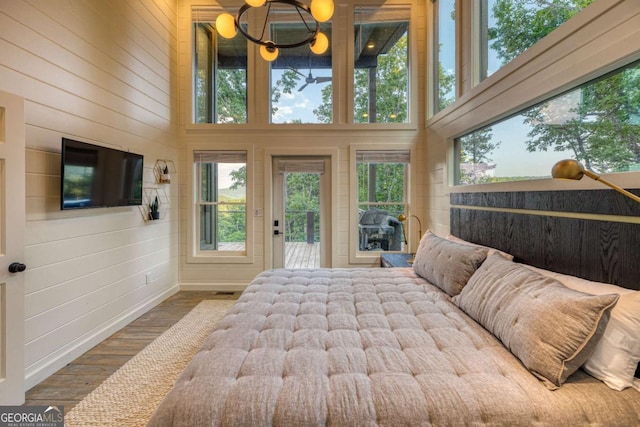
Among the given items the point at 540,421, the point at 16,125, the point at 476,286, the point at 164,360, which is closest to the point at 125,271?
the point at 164,360

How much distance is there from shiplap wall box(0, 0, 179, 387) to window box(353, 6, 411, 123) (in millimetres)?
2625

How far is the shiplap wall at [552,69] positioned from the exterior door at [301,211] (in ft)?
5.75

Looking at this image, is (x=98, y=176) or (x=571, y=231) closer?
(x=571, y=231)

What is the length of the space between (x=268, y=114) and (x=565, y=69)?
3339 mm

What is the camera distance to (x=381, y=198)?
4.31 meters

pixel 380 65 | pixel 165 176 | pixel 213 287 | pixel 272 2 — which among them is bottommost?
pixel 213 287

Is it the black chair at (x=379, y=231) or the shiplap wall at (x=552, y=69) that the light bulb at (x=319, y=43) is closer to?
the shiplap wall at (x=552, y=69)

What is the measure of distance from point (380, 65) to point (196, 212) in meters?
3.39

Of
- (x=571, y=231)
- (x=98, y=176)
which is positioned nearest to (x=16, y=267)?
(x=98, y=176)

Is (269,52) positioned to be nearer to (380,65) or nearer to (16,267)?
(380,65)

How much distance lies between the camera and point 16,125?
6.07ft

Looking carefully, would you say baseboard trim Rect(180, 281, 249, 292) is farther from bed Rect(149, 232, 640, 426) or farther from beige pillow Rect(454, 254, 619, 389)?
beige pillow Rect(454, 254, 619, 389)

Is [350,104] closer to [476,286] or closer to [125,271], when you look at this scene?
[476,286]

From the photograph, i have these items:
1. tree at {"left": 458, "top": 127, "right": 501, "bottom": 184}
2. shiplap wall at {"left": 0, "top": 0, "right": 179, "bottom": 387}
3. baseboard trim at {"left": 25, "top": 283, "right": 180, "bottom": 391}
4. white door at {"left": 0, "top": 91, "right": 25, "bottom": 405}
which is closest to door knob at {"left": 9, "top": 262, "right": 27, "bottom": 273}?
white door at {"left": 0, "top": 91, "right": 25, "bottom": 405}
